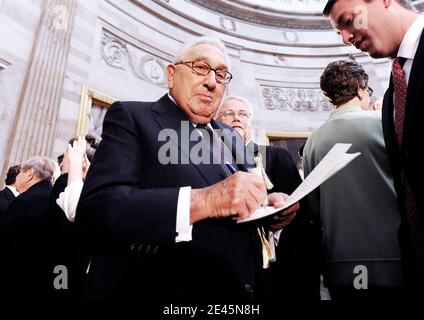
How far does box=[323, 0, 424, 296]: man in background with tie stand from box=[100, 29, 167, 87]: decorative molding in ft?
17.9

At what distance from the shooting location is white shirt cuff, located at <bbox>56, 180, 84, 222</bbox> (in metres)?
1.70

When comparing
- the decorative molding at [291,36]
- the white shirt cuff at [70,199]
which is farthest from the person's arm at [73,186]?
the decorative molding at [291,36]

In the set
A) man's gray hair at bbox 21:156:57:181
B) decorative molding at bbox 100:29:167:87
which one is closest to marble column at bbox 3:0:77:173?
decorative molding at bbox 100:29:167:87

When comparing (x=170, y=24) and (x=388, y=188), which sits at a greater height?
(x=170, y=24)

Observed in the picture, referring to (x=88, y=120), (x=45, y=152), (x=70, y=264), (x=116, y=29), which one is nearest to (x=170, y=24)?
(x=116, y=29)

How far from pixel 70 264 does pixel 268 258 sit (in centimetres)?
157

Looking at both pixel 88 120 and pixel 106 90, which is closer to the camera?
pixel 88 120

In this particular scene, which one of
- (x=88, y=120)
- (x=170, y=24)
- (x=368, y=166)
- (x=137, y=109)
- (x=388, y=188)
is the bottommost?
(x=388, y=188)

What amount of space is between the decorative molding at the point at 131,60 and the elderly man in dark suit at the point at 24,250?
4538 mm

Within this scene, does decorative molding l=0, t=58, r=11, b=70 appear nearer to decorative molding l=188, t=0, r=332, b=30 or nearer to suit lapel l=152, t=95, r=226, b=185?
suit lapel l=152, t=95, r=226, b=185
